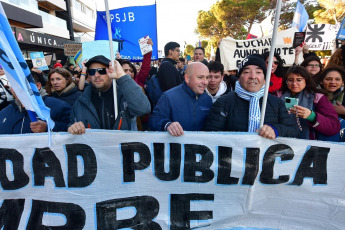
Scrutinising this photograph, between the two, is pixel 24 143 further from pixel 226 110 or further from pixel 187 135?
pixel 226 110

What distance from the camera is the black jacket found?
7.14ft

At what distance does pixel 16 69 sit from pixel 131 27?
2373 mm

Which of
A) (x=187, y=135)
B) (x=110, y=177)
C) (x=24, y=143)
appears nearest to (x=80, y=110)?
(x=24, y=143)

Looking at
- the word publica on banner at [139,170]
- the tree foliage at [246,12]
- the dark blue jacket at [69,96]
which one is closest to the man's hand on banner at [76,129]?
the word publica on banner at [139,170]

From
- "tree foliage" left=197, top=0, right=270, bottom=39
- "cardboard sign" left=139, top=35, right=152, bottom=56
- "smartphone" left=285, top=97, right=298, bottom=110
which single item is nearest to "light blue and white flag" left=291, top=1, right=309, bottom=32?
"cardboard sign" left=139, top=35, right=152, bottom=56

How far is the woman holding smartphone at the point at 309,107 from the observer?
2.29 meters

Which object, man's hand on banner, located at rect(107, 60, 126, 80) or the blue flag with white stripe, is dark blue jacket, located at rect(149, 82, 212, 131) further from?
the blue flag with white stripe

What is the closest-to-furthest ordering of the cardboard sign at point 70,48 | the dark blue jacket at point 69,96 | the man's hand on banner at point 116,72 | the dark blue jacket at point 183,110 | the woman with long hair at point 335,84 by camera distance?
the man's hand on banner at point 116,72, the dark blue jacket at point 183,110, the woman with long hair at point 335,84, the dark blue jacket at point 69,96, the cardboard sign at point 70,48

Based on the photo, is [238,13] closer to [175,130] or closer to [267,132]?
[267,132]

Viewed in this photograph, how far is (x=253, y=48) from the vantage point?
211 inches

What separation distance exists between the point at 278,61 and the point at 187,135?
2455 millimetres

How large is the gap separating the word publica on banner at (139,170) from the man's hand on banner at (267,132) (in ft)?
0.38

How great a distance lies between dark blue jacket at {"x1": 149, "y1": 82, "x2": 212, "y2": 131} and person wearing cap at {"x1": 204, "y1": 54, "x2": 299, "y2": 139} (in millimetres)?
222

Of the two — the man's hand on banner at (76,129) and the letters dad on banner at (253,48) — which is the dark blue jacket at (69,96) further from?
the letters dad on banner at (253,48)
